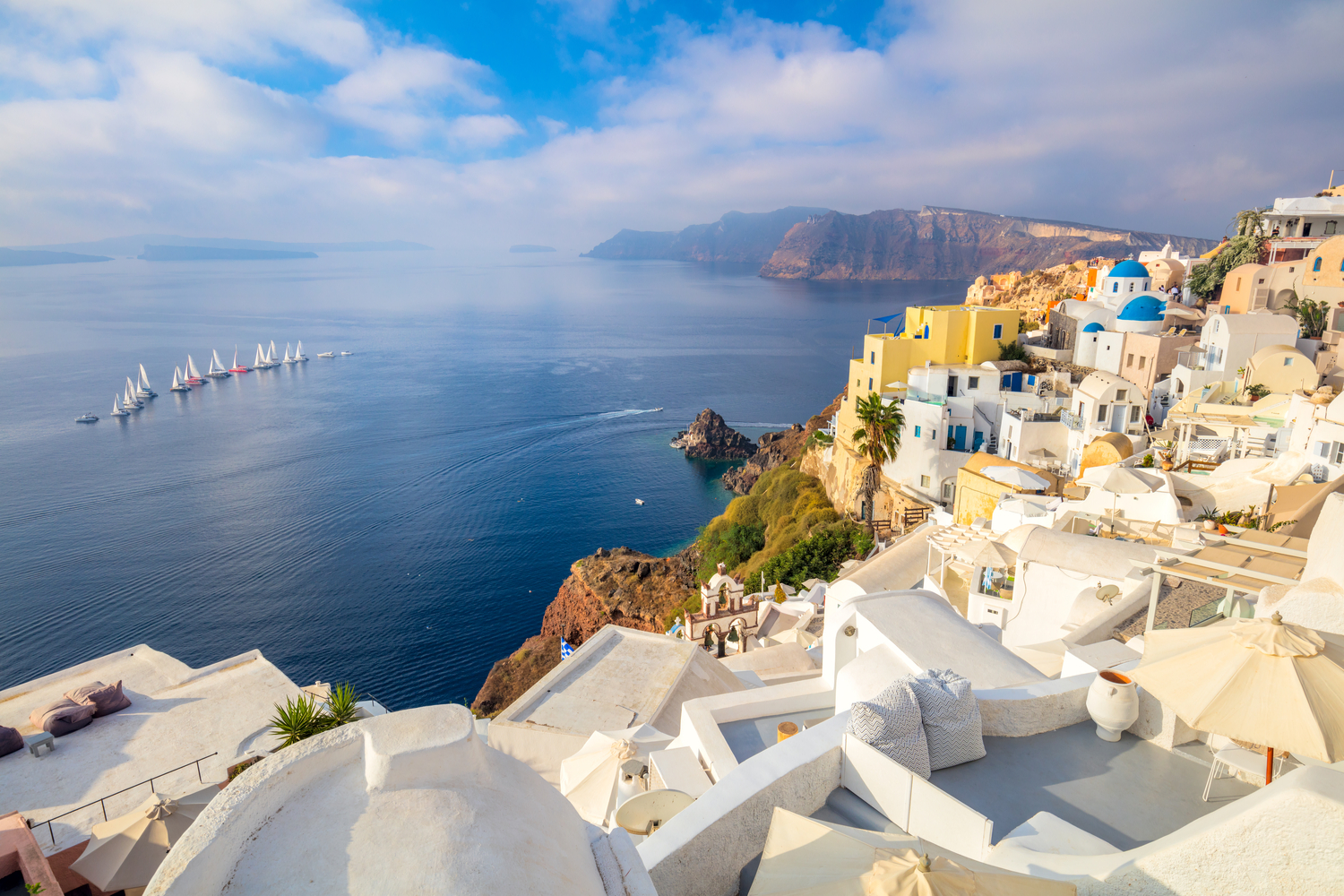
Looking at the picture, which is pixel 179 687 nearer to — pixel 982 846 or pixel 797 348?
pixel 982 846

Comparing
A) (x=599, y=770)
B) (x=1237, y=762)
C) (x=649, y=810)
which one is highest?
(x=1237, y=762)

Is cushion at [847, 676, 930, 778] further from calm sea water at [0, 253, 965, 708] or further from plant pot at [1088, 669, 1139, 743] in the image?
calm sea water at [0, 253, 965, 708]

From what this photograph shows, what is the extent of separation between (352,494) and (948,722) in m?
60.8

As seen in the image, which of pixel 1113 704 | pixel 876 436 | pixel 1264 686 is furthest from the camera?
pixel 876 436

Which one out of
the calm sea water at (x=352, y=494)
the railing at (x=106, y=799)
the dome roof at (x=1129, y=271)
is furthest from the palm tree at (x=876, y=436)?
the railing at (x=106, y=799)

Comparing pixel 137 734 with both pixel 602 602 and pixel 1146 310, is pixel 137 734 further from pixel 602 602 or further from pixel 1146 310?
pixel 1146 310

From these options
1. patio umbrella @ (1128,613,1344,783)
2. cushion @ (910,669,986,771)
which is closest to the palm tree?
cushion @ (910,669,986,771)

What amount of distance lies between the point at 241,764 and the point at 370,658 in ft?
72.2

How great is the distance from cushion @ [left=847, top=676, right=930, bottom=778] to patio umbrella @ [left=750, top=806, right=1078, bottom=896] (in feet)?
4.27

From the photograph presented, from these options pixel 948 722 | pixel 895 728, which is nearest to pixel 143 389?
pixel 895 728

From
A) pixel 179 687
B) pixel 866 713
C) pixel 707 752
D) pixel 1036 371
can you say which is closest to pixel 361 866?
pixel 866 713

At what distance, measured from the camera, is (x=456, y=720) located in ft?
11.6

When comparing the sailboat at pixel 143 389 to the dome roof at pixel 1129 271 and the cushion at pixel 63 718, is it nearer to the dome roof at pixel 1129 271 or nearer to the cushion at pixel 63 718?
the cushion at pixel 63 718

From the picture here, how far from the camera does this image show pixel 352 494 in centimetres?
5884
